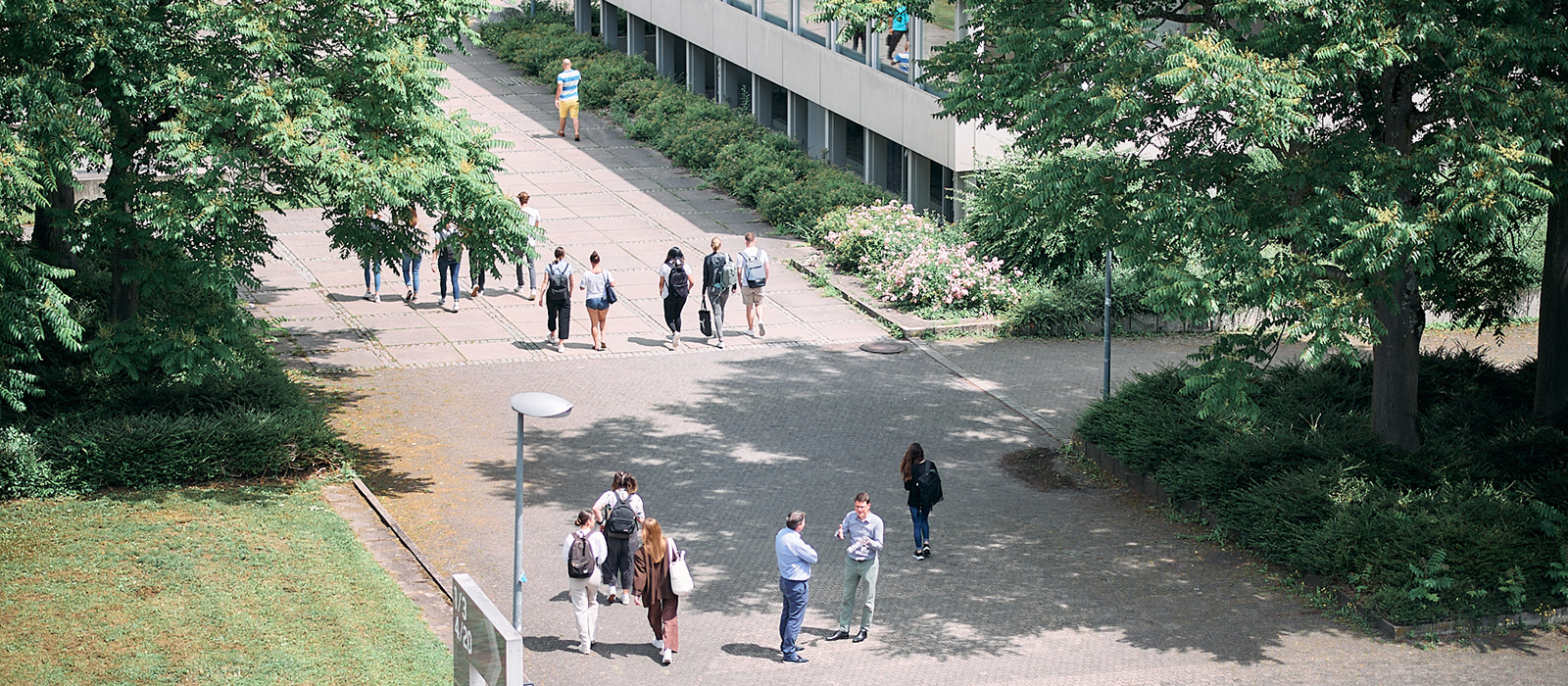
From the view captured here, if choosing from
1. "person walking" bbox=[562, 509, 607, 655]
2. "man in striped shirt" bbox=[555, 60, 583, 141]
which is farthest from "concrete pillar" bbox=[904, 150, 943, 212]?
"person walking" bbox=[562, 509, 607, 655]

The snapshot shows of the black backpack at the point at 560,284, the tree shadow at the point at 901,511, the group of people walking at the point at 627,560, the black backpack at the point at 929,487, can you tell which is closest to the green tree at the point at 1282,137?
the tree shadow at the point at 901,511

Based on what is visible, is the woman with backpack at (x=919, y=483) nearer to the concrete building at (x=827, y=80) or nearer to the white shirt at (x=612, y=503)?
the white shirt at (x=612, y=503)

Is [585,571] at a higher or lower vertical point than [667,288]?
lower

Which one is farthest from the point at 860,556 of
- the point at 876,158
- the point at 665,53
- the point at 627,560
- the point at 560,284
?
the point at 665,53

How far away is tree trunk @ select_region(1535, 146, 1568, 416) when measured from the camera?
56.0ft

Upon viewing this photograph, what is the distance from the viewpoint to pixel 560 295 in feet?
71.9

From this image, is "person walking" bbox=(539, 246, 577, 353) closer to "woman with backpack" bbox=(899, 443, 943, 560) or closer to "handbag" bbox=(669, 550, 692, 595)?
"woman with backpack" bbox=(899, 443, 943, 560)

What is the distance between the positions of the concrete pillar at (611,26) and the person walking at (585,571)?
97.4 ft

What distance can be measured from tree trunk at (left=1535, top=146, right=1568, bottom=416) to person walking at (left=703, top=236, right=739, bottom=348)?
386 inches

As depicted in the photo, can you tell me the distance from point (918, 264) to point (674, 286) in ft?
13.5

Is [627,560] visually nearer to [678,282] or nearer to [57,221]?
[57,221]

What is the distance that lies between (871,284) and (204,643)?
47.4 ft

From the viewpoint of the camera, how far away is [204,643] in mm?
12898

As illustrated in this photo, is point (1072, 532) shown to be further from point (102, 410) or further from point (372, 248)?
point (102, 410)
